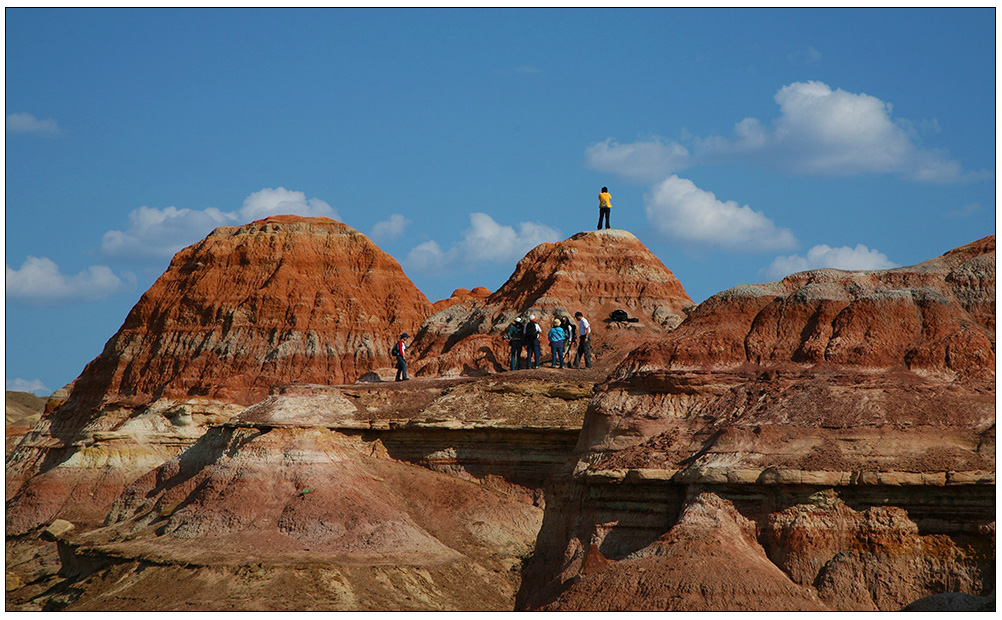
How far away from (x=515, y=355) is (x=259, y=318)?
29820mm

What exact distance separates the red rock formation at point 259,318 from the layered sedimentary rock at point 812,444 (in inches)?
1821

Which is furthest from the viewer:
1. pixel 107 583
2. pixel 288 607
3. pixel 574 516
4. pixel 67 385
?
pixel 67 385

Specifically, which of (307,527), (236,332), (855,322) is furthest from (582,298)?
(855,322)

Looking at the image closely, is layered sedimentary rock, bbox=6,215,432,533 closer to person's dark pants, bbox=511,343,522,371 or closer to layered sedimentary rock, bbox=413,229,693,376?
layered sedimentary rock, bbox=413,229,693,376

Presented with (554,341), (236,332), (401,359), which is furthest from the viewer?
(236,332)

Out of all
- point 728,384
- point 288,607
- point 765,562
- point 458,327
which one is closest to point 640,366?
point 728,384

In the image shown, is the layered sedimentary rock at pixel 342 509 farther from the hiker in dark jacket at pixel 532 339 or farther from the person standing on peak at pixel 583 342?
the person standing on peak at pixel 583 342

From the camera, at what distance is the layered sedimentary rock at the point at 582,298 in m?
54.6

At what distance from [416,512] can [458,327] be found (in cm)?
2002

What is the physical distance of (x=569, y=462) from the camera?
25.0 m

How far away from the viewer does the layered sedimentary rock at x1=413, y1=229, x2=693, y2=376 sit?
54625 millimetres

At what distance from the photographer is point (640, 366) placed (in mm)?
25156

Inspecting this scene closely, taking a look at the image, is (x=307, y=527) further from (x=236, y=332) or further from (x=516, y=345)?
(x=236, y=332)
